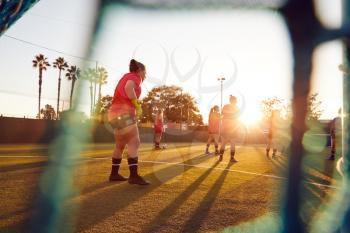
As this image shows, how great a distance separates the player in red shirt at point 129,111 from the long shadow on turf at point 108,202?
1.30ft

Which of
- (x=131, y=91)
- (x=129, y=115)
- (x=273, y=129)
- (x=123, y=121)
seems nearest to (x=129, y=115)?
(x=129, y=115)

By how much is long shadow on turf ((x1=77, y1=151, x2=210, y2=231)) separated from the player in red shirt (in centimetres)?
40

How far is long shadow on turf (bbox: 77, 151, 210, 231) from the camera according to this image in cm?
279

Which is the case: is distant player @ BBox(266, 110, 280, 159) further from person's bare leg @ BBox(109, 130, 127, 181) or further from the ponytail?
the ponytail

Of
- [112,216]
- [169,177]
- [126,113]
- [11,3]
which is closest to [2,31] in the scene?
[11,3]

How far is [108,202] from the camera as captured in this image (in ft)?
11.4

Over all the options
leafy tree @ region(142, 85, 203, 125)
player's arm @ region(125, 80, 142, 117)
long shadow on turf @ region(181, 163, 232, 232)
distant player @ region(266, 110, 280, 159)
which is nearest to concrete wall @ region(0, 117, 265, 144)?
distant player @ region(266, 110, 280, 159)

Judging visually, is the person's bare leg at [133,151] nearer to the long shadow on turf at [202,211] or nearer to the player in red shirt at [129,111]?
the player in red shirt at [129,111]

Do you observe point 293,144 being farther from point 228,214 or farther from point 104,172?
point 104,172

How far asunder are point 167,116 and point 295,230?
89.1 meters

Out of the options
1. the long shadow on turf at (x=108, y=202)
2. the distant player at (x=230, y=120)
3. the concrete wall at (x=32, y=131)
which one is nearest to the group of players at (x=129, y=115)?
the long shadow on turf at (x=108, y=202)

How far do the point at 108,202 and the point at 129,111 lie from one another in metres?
1.75

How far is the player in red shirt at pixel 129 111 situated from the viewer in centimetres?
485

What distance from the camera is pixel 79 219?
9.12ft
